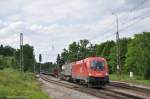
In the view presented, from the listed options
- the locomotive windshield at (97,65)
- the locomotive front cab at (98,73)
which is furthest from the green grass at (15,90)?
the locomotive windshield at (97,65)

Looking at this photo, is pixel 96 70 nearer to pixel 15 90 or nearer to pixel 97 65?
pixel 97 65

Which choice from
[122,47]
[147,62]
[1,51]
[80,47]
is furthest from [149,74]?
[80,47]

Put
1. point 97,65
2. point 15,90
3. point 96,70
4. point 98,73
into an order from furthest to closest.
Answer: point 97,65 → point 96,70 → point 98,73 → point 15,90

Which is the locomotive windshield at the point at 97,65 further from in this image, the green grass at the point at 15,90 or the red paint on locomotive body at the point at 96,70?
the green grass at the point at 15,90

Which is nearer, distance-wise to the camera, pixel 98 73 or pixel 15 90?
pixel 15 90

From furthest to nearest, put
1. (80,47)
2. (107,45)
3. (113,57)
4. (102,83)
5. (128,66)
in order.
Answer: (80,47)
(107,45)
(113,57)
(128,66)
(102,83)

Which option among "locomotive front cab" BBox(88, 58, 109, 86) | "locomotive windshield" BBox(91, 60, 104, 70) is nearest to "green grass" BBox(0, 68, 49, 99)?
"locomotive front cab" BBox(88, 58, 109, 86)

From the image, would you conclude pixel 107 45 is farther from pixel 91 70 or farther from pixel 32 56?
pixel 91 70

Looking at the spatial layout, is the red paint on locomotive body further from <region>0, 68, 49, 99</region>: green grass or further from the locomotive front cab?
<region>0, 68, 49, 99</region>: green grass

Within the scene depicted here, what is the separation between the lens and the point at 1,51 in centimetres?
16425

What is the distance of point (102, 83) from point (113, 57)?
61.6 meters

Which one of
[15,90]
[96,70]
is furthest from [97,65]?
[15,90]

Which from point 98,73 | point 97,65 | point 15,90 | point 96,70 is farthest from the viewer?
point 97,65

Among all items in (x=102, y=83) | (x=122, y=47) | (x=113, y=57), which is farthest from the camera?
(x=122, y=47)
